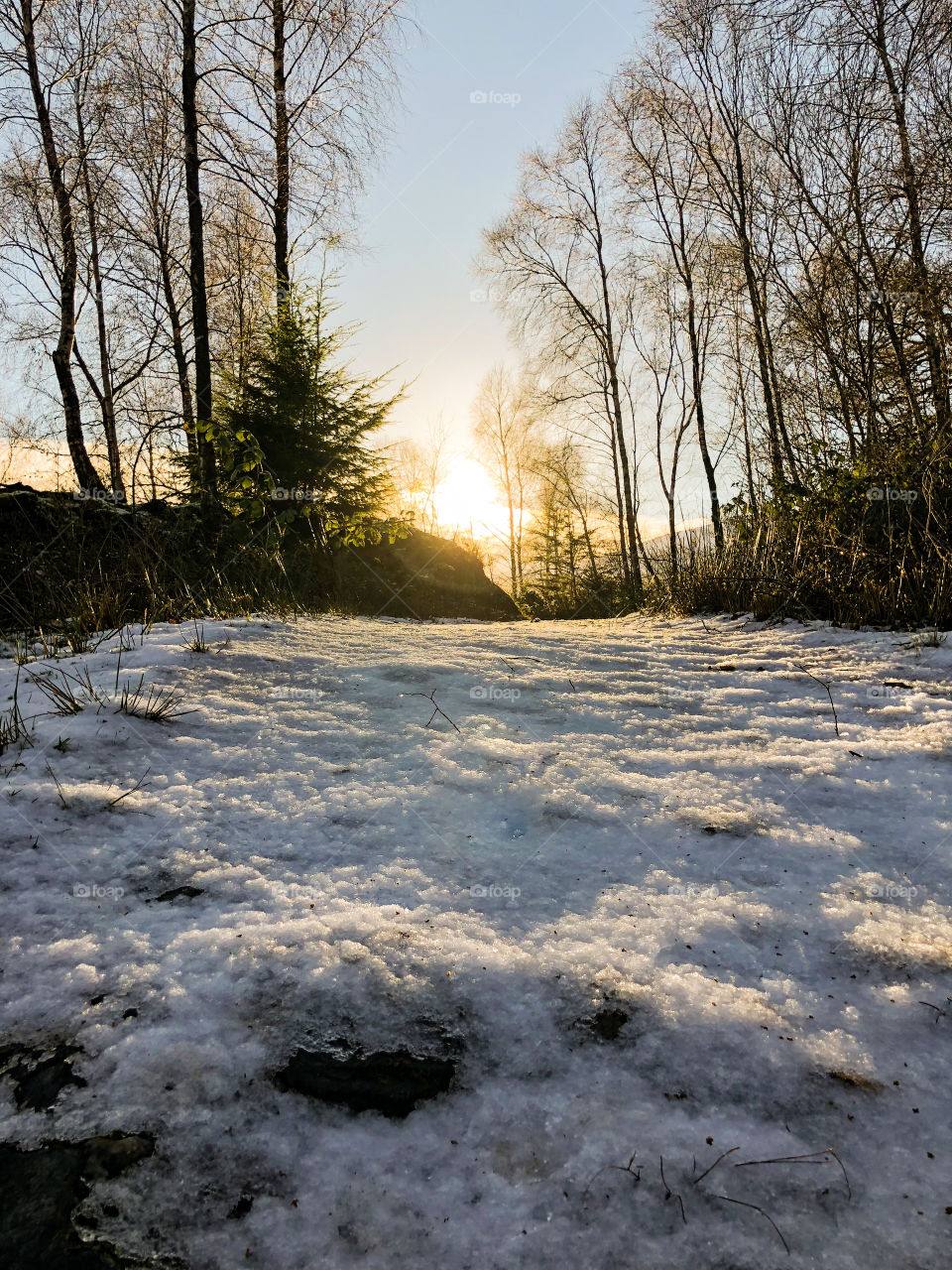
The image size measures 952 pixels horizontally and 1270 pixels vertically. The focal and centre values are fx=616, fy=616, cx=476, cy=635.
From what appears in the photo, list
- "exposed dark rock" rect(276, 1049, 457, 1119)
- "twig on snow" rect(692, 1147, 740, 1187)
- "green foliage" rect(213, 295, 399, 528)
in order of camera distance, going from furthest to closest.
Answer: "green foliage" rect(213, 295, 399, 528)
"exposed dark rock" rect(276, 1049, 457, 1119)
"twig on snow" rect(692, 1147, 740, 1187)

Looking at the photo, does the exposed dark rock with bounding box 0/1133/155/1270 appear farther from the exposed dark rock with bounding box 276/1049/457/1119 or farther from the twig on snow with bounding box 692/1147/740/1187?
the twig on snow with bounding box 692/1147/740/1187

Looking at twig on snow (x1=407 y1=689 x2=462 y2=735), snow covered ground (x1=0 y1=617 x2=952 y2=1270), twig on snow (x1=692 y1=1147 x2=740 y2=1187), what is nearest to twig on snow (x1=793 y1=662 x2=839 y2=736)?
snow covered ground (x1=0 y1=617 x2=952 y2=1270)

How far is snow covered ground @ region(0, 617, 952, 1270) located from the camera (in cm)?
87

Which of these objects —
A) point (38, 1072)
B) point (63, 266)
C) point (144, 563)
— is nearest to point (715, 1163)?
point (38, 1072)

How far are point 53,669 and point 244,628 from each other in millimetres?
1298

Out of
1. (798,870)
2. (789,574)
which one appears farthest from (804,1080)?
(789,574)

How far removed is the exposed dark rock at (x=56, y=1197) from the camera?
0.78m

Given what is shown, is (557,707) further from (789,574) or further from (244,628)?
(789,574)

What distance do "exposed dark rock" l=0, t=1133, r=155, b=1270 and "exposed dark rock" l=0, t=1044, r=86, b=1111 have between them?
7 cm

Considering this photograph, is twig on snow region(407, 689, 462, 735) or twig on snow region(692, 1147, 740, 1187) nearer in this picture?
twig on snow region(692, 1147, 740, 1187)

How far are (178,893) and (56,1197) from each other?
2.23ft

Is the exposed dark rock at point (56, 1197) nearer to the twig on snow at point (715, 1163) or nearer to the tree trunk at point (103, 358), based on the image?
the twig on snow at point (715, 1163)

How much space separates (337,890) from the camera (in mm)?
1539

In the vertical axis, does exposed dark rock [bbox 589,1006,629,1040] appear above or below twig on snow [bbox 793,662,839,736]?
below
